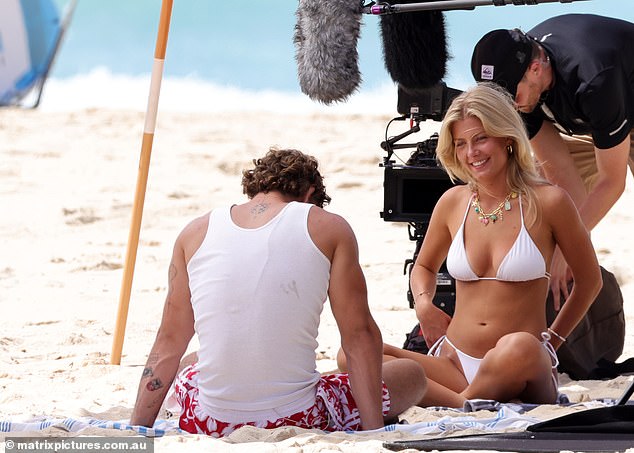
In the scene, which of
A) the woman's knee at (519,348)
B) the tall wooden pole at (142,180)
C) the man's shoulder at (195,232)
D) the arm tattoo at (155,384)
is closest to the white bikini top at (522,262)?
the woman's knee at (519,348)

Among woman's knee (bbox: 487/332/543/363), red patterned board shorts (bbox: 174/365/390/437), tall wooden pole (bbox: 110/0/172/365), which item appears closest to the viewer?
red patterned board shorts (bbox: 174/365/390/437)

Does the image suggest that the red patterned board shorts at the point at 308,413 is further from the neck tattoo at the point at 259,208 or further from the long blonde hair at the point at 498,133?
the long blonde hair at the point at 498,133

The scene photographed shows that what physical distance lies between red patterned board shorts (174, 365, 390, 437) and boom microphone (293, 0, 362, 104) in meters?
1.52

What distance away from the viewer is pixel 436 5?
398 centimetres

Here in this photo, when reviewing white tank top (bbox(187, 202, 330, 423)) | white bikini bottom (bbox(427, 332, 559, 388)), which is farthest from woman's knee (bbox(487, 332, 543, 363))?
white tank top (bbox(187, 202, 330, 423))

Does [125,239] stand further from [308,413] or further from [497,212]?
[308,413]

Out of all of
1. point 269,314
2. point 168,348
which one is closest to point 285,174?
point 269,314

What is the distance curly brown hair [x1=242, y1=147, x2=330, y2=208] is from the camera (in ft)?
10.1

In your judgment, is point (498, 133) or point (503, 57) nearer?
point (498, 133)

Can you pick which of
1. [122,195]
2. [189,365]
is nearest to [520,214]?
[189,365]

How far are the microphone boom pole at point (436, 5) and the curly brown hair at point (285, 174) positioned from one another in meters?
1.07

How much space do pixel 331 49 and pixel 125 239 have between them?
4.56 meters

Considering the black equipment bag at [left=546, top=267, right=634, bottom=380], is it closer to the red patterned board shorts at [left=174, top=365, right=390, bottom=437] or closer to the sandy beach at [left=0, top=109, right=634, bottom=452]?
the sandy beach at [left=0, top=109, right=634, bottom=452]

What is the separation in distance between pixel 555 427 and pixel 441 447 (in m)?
0.36
